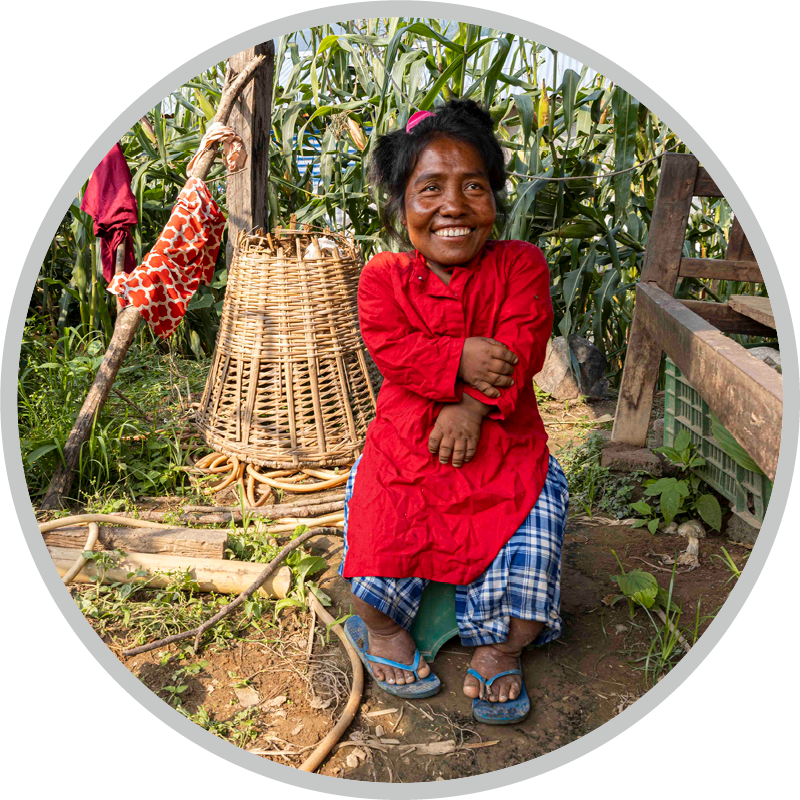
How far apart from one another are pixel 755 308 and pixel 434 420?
4.28 feet

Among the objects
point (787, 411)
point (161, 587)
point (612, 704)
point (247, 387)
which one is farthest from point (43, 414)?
point (787, 411)

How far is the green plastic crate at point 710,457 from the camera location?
6.86 feet

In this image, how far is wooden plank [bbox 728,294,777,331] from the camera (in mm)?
2232

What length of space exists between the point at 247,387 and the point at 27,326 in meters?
1.46

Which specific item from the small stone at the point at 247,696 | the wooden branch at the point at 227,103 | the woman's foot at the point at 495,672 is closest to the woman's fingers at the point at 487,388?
the woman's foot at the point at 495,672

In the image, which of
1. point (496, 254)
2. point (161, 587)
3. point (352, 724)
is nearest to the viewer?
point (352, 724)

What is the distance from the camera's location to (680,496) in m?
2.28

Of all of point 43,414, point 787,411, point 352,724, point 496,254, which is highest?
point 496,254

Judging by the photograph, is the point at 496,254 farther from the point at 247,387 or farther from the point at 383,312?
the point at 247,387

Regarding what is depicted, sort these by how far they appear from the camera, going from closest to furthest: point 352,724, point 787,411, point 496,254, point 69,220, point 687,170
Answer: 1. point 787,411
2. point 352,724
3. point 496,254
4. point 687,170
5. point 69,220

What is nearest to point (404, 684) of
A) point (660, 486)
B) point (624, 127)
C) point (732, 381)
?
point (732, 381)

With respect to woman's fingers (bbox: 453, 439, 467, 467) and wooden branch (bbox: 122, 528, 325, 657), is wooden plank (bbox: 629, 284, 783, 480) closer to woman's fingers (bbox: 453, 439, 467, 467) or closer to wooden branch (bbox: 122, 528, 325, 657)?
woman's fingers (bbox: 453, 439, 467, 467)

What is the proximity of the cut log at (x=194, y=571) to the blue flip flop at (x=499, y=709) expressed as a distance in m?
0.62

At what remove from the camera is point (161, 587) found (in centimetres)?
204
